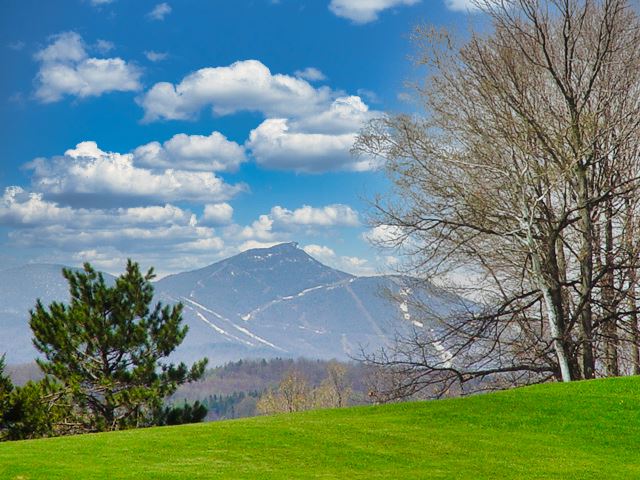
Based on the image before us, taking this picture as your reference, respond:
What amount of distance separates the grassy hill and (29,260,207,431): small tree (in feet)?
36.5

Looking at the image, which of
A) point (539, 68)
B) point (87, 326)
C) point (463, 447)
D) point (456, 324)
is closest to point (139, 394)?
point (87, 326)

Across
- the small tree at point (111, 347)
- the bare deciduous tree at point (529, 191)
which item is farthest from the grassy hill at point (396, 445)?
the small tree at point (111, 347)

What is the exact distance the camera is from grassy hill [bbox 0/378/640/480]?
35.6 ft

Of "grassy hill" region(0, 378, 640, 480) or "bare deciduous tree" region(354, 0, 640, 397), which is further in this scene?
"bare deciduous tree" region(354, 0, 640, 397)

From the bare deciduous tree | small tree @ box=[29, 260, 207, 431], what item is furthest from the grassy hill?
small tree @ box=[29, 260, 207, 431]

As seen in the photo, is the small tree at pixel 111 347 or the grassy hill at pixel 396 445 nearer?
the grassy hill at pixel 396 445

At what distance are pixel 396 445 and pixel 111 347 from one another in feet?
54.5

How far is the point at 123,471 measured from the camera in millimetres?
10453

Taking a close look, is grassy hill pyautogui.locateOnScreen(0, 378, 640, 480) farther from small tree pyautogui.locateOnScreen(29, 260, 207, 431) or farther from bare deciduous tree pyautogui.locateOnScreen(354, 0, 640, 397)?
small tree pyautogui.locateOnScreen(29, 260, 207, 431)

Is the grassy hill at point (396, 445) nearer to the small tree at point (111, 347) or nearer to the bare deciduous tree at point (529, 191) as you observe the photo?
the bare deciduous tree at point (529, 191)

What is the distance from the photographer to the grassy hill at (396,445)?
10.9 meters

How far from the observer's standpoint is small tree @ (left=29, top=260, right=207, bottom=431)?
83.6 feet

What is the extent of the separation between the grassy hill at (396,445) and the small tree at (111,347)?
11130 millimetres

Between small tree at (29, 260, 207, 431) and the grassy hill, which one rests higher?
small tree at (29, 260, 207, 431)
